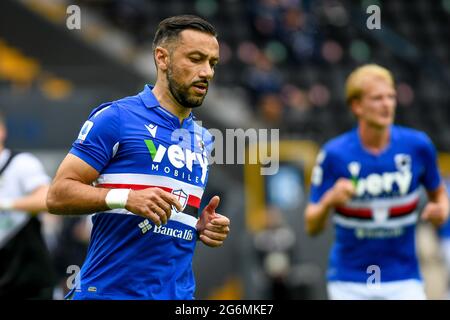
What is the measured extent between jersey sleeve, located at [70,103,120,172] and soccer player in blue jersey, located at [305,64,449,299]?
7.23 feet

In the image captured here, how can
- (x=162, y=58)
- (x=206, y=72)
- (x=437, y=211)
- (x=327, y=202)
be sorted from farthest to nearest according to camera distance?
(x=437, y=211), (x=327, y=202), (x=162, y=58), (x=206, y=72)

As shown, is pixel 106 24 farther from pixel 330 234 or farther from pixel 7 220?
pixel 7 220

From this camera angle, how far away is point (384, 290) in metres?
6.16

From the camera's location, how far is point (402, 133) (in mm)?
6504

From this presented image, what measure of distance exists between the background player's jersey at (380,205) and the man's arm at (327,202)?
141mm

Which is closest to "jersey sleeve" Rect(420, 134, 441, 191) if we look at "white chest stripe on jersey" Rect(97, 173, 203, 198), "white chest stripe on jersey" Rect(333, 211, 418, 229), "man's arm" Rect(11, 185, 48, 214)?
"white chest stripe on jersey" Rect(333, 211, 418, 229)

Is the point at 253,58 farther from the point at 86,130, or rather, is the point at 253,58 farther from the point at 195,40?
the point at 86,130

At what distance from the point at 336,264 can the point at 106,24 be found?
41.2 feet

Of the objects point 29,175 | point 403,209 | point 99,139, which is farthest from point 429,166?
point 99,139

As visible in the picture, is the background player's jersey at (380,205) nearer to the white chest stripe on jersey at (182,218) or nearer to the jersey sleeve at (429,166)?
the jersey sleeve at (429,166)

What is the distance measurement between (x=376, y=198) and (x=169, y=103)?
7.43 feet

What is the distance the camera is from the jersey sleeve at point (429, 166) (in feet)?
20.9

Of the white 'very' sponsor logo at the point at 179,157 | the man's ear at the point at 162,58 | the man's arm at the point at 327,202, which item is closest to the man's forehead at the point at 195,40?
the man's ear at the point at 162,58

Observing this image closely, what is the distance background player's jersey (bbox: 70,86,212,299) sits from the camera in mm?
4328
